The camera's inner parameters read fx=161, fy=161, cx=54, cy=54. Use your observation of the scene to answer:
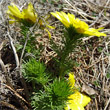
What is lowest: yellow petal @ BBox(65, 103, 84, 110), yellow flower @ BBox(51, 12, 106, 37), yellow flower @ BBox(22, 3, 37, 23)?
yellow petal @ BBox(65, 103, 84, 110)

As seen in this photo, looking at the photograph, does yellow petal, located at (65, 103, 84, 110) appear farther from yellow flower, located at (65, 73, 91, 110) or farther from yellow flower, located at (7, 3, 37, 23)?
yellow flower, located at (7, 3, 37, 23)

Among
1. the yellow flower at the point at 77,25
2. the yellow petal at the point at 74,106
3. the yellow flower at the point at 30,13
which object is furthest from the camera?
the yellow petal at the point at 74,106

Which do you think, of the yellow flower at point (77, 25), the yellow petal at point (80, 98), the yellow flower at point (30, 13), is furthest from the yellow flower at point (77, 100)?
the yellow flower at point (30, 13)

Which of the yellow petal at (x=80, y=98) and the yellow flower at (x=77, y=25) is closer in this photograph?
the yellow flower at (x=77, y=25)

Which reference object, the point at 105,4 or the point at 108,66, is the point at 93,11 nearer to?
the point at 105,4

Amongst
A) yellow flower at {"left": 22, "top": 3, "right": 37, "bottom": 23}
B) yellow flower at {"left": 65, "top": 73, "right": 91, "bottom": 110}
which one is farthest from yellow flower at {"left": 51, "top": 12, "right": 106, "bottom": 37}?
yellow flower at {"left": 65, "top": 73, "right": 91, "bottom": 110}

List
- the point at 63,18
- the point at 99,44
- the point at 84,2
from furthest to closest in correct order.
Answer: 1. the point at 84,2
2. the point at 99,44
3. the point at 63,18

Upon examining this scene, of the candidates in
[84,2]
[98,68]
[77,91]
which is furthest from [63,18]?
[84,2]

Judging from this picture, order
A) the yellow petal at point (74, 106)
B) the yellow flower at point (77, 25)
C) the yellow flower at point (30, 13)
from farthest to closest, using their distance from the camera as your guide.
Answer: the yellow petal at point (74, 106) < the yellow flower at point (30, 13) < the yellow flower at point (77, 25)

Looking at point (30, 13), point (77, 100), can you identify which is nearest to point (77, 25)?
point (30, 13)

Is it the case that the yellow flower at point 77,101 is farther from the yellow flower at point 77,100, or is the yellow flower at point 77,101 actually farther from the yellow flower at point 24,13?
the yellow flower at point 24,13

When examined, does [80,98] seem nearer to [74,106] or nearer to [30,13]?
[74,106]
